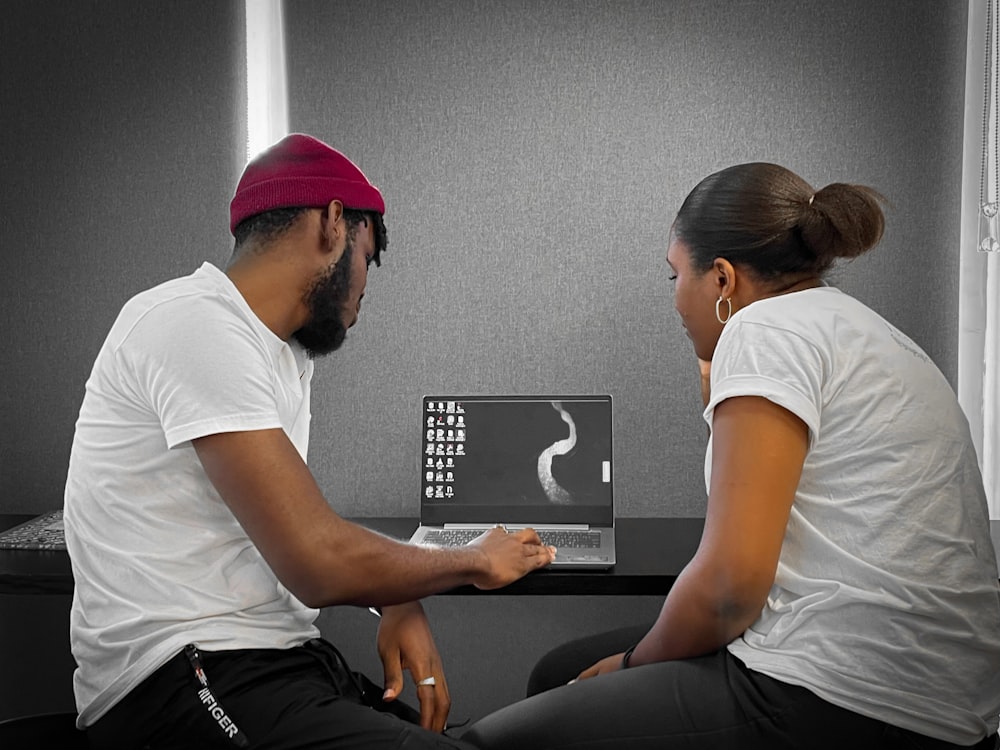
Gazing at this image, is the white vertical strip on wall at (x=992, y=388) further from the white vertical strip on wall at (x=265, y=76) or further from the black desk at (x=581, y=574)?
the white vertical strip on wall at (x=265, y=76)

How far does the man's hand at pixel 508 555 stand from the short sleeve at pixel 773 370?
1.81ft

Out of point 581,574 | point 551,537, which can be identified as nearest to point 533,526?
point 551,537

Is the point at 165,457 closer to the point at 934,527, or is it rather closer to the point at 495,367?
the point at 934,527

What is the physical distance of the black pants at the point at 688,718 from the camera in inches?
49.6

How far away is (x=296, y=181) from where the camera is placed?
1517 mm

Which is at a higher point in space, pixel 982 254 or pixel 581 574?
pixel 982 254

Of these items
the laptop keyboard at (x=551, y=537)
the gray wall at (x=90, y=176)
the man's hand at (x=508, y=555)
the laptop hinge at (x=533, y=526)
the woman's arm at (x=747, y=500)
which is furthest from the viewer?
the gray wall at (x=90, y=176)

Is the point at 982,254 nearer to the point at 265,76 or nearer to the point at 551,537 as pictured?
the point at 551,537

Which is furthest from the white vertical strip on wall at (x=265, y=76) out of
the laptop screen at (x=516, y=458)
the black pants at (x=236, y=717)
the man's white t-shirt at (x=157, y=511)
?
the black pants at (x=236, y=717)

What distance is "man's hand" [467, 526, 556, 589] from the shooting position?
1692mm

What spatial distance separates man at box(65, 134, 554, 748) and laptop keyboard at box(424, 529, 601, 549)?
2.02 ft

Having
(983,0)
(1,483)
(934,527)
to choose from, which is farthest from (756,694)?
(1,483)

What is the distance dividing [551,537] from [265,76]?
4.32 feet

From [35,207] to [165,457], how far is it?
4.94 ft
